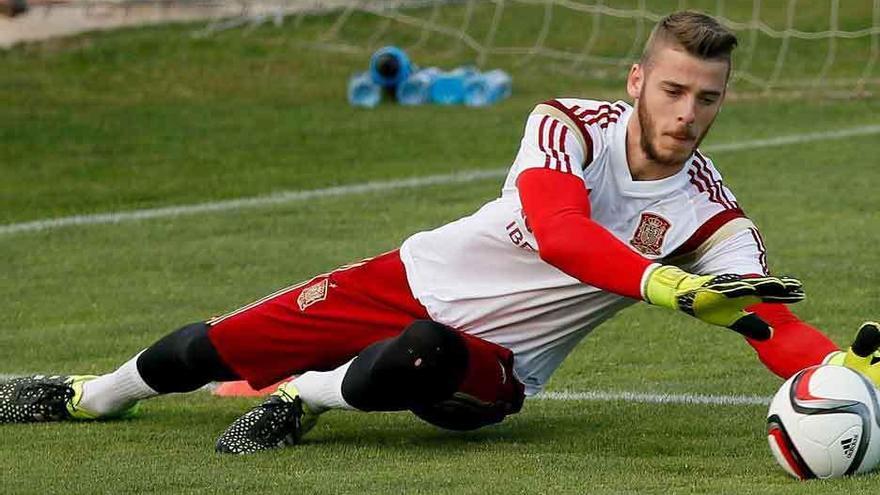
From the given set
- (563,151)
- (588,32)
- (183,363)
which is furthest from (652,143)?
(588,32)

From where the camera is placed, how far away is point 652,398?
700 cm

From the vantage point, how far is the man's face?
5.63 m

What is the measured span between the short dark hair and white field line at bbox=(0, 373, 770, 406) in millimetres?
1641

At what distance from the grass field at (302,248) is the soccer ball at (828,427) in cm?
9

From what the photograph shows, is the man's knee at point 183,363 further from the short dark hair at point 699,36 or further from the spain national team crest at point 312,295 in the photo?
the short dark hair at point 699,36

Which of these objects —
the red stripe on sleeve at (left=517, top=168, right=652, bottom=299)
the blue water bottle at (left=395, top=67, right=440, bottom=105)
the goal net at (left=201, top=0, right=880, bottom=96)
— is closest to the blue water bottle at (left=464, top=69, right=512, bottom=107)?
the blue water bottle at (left=395, top=67, right=440, bottom=105)

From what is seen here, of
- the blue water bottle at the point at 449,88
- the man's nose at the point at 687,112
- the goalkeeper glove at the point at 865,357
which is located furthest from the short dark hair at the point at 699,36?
the blue water bottle at the point at 449,88

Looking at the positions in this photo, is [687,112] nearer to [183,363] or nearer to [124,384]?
[183,363]

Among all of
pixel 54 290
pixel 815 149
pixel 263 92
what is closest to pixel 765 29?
pixel 263 92

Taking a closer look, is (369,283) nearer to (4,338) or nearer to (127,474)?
(127,474)

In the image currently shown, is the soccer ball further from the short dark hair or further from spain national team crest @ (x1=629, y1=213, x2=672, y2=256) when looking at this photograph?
the short dark hair

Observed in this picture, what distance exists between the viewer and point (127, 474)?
5551 millimetres

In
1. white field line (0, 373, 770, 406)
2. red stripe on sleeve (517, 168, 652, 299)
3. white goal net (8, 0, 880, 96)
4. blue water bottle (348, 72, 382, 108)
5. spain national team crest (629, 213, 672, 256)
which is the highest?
red stripe on sleeve (517, 168, 652, 299)

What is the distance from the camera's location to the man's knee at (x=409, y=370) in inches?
229
